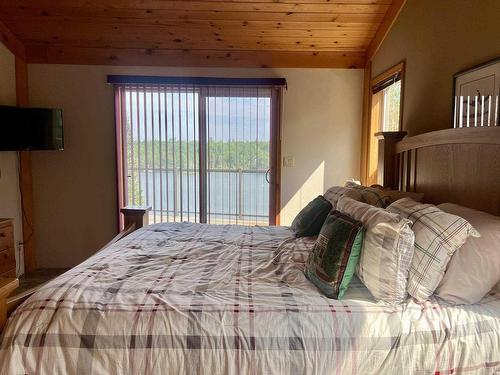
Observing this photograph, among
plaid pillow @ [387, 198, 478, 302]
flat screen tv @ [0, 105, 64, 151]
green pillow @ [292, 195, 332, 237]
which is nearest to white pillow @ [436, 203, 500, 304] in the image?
plaid pillow @ [387, 198, 478, 302]

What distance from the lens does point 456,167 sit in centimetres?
198

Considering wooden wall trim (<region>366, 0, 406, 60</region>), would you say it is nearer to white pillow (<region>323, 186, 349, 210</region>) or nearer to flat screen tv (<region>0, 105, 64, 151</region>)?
white pillow (<region>323, 186, 349, 210</region>)

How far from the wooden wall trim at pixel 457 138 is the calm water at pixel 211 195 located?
6.25ft

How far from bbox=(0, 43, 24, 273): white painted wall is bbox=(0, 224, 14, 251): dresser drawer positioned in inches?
18.3

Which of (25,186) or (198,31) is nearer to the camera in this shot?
(198,31)

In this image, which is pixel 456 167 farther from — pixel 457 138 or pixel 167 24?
pixel 167 24

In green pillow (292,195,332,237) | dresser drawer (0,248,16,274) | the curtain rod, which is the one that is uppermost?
the curtain rod

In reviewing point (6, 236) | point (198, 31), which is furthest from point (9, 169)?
point (198, 31)

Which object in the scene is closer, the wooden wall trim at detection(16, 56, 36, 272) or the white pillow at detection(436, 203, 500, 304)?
the white pillow at detection(436, 203, 500, 304)

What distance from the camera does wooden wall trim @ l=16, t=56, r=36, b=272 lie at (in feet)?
13.0

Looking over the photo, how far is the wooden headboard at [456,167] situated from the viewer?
1695 mm

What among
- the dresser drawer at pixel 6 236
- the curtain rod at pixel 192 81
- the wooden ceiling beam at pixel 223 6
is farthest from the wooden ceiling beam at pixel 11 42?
the dresser drawer at pixel 6 236

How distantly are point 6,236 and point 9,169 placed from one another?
85cm

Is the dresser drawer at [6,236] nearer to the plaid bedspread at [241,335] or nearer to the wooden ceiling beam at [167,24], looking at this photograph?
the wooden ceiling beam at [167,24]
